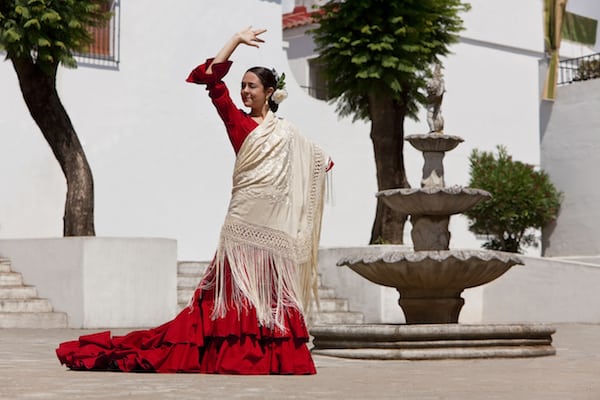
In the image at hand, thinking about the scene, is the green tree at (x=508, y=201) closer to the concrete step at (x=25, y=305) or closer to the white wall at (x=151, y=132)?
the white wall at (x=151, y=132)

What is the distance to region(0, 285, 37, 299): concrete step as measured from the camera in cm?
1312

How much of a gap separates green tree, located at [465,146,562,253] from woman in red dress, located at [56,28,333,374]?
15.1 m

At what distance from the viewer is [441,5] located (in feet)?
52.7

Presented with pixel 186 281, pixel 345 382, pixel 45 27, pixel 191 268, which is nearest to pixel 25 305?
pixel 186 281

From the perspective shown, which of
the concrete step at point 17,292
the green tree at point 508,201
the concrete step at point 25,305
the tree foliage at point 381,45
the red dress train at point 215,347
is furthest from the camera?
the green tree at point 508,201

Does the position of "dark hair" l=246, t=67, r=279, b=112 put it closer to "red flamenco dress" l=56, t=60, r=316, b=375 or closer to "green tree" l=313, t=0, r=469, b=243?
"red flamenco dress" l=56, t=60, r=316, b=375

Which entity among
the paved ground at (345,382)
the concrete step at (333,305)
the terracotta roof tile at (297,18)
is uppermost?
the terracotta roof tile at (297,18)

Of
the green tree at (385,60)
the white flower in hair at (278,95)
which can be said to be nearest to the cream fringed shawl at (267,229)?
the white flower in hair at (278,95)

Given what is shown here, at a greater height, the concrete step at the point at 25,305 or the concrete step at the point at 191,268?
the concrete step at the point at 191,268

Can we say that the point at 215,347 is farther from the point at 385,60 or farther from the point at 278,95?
the point at 385,60

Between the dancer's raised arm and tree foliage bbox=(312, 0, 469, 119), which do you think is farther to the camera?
tree foliage bbox=(312, 0, 469, 119)

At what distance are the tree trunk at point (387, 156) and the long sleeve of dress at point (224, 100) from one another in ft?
30.8

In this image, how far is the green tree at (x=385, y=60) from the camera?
15375 mm

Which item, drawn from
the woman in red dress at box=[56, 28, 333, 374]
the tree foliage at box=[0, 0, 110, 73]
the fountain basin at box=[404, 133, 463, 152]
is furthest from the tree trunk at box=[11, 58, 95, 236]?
the woman in red dress at box=[56, 28, 333, 374]
